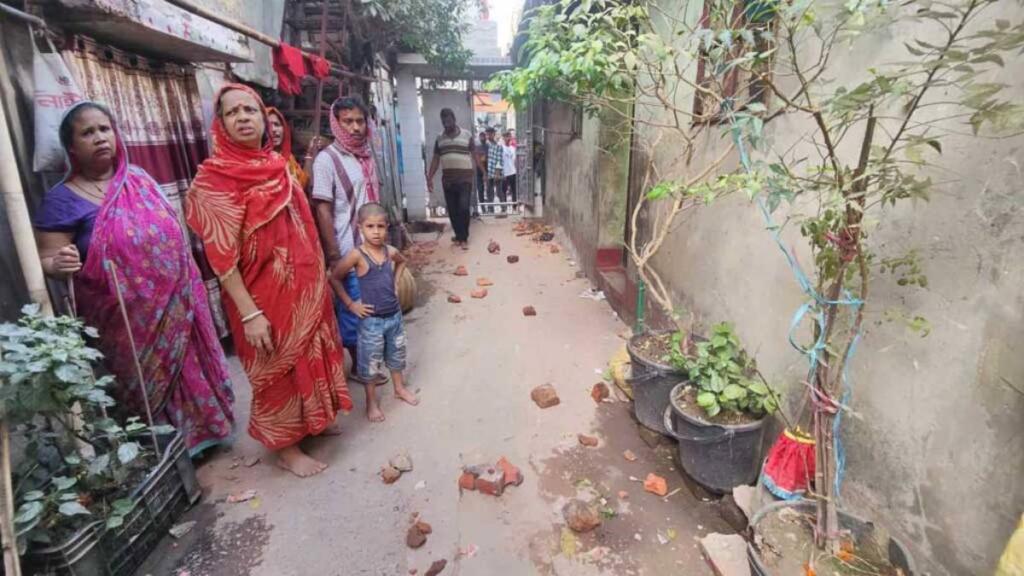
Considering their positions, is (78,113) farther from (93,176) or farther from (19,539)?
(19,539)

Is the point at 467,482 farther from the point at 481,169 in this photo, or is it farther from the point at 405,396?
the point at 481,169

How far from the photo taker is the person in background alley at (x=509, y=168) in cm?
1058

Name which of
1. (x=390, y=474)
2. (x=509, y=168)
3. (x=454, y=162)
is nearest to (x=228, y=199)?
(x=390, y=474)

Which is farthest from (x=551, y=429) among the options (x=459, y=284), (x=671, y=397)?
(x=459, y=284)

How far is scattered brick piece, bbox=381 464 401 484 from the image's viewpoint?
2578 millimetres

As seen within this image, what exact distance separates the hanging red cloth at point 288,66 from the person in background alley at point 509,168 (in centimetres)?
674

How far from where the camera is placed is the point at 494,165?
34.6 feet

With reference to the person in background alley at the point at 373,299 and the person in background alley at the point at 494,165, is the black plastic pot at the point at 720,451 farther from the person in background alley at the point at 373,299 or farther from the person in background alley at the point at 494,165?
the person in background alley at the point at 494,165

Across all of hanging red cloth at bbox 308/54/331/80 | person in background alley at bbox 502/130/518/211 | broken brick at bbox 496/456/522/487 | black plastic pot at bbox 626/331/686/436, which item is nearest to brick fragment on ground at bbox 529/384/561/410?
black plastic pot at bbox 626/331/686/436

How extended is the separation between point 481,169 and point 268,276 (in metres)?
8.08

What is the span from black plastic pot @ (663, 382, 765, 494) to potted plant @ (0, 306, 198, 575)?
2.38 m

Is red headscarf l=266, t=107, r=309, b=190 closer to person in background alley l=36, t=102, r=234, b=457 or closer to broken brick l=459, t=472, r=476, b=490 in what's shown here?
person in background alley l=36, t=102, r=234, b=457

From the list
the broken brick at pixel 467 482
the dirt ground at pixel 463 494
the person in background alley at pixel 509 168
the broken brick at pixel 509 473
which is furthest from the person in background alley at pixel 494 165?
the broken brick at pixel 467 482

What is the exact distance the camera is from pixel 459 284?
5.88m
